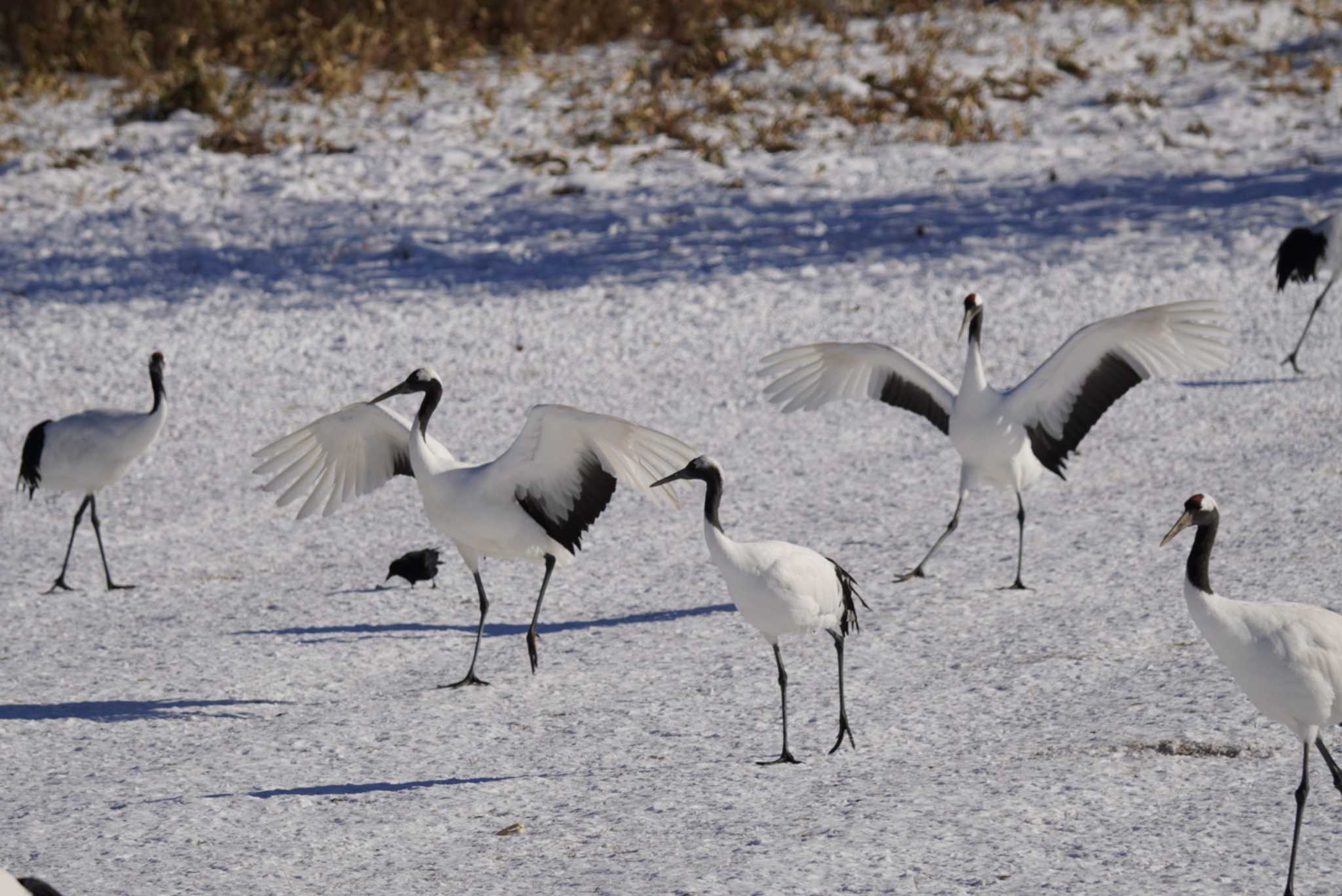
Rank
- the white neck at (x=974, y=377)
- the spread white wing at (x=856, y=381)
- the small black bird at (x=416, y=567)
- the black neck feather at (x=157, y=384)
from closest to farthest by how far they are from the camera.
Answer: the small black bird at (x=416, y=567)
the white neck at (x=974, y=377)
the spread white wing at (x=856, y=381)
the black neck feather at (x=157, y=384)

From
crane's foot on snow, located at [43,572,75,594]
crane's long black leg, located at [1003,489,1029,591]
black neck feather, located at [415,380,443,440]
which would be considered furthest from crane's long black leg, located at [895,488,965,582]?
crane's foot on snow, located at [43,572,75,594]

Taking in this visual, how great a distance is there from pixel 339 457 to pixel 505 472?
1.23m

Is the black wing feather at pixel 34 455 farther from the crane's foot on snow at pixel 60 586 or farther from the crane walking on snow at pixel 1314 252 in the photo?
the crane walking on snow at pixel 1314 252

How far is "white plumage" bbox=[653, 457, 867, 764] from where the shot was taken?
5688 mm

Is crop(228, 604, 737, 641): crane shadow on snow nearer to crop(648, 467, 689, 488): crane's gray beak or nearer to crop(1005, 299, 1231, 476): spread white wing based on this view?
crop(648, 467, 689, 488): crane's gray beak

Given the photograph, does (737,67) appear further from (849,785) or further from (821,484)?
(849,785)

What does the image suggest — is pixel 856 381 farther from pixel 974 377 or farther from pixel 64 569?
pixel 64 569

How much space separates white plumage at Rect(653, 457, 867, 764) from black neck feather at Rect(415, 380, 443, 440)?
5.71 ft

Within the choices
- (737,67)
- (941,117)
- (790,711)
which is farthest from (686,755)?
(737,67)

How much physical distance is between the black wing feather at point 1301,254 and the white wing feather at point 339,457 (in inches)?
274

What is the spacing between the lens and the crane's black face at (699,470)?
6027 millimetres

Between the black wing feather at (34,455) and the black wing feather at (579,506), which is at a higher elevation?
the black wing feather at (579,506)

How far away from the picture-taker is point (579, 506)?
7.09 m

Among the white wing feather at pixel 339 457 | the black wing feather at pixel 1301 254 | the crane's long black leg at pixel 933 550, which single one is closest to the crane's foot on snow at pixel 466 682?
the white wing feather at pixel 339 457
